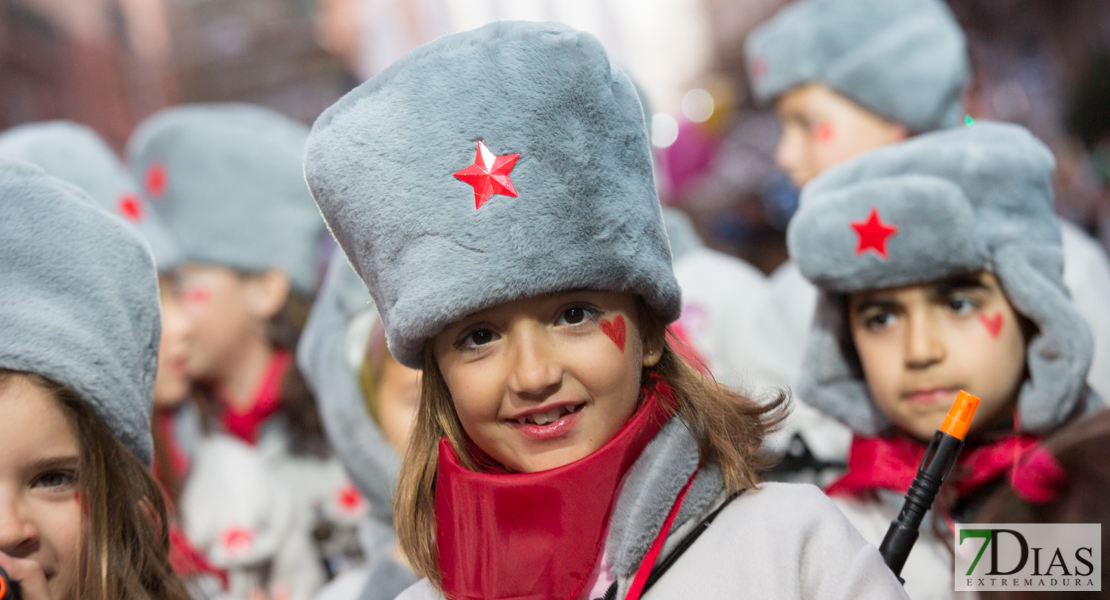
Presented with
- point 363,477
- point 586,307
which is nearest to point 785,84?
point 363,477

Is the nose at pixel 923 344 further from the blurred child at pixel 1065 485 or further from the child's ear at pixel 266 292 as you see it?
the child's ear at pixel 266 292

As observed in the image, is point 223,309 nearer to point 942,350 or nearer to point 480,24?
point 480,24

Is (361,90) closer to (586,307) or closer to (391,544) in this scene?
(586,307)

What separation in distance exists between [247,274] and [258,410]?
0.55 metres

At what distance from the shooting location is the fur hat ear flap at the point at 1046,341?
203 cm

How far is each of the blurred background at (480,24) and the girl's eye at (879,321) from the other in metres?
1.35

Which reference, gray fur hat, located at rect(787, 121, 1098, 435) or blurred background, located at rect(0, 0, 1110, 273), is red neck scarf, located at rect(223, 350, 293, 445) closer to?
blurred background, located at rect(0, 0, 1110, 273)

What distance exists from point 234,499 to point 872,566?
2.49 meters

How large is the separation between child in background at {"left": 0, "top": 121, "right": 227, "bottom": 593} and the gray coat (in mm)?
1650

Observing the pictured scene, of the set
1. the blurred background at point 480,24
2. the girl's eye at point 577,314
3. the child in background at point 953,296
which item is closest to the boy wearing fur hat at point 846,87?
the blurred background at point 480,24

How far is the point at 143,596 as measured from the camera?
5.93 feet

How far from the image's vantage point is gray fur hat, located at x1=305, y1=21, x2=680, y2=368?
4.74 ft

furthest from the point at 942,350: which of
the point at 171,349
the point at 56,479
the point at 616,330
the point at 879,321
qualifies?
the point at 171,349

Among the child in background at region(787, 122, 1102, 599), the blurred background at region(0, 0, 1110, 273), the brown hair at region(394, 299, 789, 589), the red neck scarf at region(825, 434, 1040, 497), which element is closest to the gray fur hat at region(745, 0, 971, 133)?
the blurred background at region(0, 0, 1110, 273)
